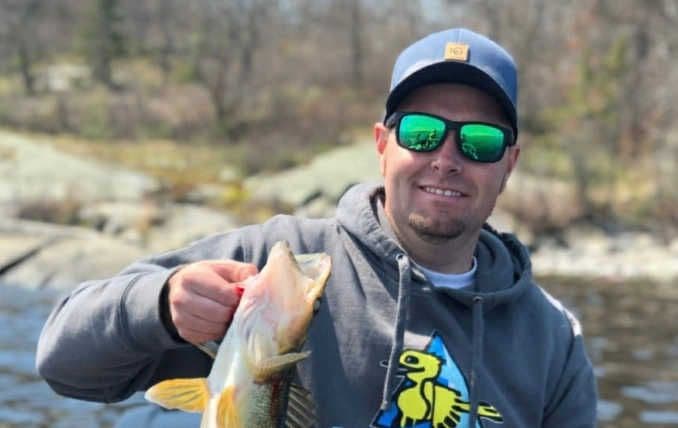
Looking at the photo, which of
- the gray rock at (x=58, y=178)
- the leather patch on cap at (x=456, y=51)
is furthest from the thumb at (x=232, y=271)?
the gray rock at (x=58, y=178)

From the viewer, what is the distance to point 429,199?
334 cm

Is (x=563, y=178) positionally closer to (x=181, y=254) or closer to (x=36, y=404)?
(x=36, y=404)

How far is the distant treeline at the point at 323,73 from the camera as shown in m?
29.1

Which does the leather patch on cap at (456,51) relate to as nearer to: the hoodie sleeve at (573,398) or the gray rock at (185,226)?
the hoodie sleeve at (573,398)

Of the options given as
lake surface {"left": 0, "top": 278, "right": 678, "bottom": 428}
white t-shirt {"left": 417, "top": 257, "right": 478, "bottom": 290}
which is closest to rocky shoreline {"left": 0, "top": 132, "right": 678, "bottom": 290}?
lake surface {"left": 0, "top": 278, "right": 678, "bottom": 428}

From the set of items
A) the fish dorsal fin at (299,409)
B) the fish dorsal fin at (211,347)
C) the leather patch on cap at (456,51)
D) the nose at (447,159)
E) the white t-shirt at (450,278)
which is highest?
the leather patch on cap at (456,51)

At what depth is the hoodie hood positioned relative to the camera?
3.46 meters

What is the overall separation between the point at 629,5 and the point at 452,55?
30.3 m

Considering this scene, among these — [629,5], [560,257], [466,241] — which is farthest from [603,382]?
[629,5]

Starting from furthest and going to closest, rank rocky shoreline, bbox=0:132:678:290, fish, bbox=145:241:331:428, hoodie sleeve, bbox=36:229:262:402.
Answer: rocky shoreline, bbox=0:132:678:290
hoodie sleeve, bbox=36:229:262:402
fish, bbox=145:241:331:428

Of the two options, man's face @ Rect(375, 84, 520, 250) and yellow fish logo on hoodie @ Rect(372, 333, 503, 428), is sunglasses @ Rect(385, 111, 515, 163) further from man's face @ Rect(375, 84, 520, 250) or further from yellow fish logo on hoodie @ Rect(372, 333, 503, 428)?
yellow fish logo on hoodie @ Rect(372, 333, 503, 428)

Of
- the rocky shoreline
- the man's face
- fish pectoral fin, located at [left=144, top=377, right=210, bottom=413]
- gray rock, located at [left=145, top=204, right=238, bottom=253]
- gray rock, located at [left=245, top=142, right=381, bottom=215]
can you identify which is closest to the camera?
fish pectoral fin, located at [left=144, top=377, right=210, bottom=413]

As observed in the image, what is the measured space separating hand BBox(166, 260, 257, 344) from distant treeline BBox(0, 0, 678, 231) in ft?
76.7

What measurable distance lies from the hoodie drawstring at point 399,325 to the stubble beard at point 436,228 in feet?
0.37
